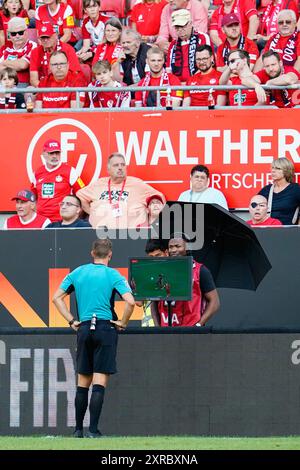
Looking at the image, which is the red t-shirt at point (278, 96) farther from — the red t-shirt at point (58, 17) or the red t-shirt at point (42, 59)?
the red t-shirt at point (58, 17)

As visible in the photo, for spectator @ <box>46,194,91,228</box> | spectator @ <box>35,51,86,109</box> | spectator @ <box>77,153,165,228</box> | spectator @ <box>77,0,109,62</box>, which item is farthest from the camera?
spectator @ <box>77,0,109,62</box>

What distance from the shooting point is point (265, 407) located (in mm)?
11875

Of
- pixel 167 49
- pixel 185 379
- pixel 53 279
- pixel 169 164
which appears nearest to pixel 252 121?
pixel 169 164

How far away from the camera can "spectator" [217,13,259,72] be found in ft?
52.4

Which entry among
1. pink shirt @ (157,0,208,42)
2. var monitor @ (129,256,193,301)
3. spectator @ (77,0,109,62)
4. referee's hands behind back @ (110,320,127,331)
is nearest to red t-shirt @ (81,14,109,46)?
spectator @ (77,0,109,62)

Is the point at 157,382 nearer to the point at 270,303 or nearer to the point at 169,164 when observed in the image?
the point at 270,303

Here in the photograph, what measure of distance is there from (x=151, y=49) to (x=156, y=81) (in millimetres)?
382

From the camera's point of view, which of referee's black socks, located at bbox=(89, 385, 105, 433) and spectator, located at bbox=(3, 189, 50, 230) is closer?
referee's black socks, located at bbox=(89, 385, 105, 433)

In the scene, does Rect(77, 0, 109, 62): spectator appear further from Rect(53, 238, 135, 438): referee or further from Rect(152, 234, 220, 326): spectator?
Rect(53, 238, 135, 438): referee

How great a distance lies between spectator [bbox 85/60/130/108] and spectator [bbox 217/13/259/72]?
1248mm

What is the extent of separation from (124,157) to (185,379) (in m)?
3.73

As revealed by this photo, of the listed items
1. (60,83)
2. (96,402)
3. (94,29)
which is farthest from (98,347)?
(94,29)

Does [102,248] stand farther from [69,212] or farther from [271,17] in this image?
[271,17]

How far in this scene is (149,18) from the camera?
17.4 m
